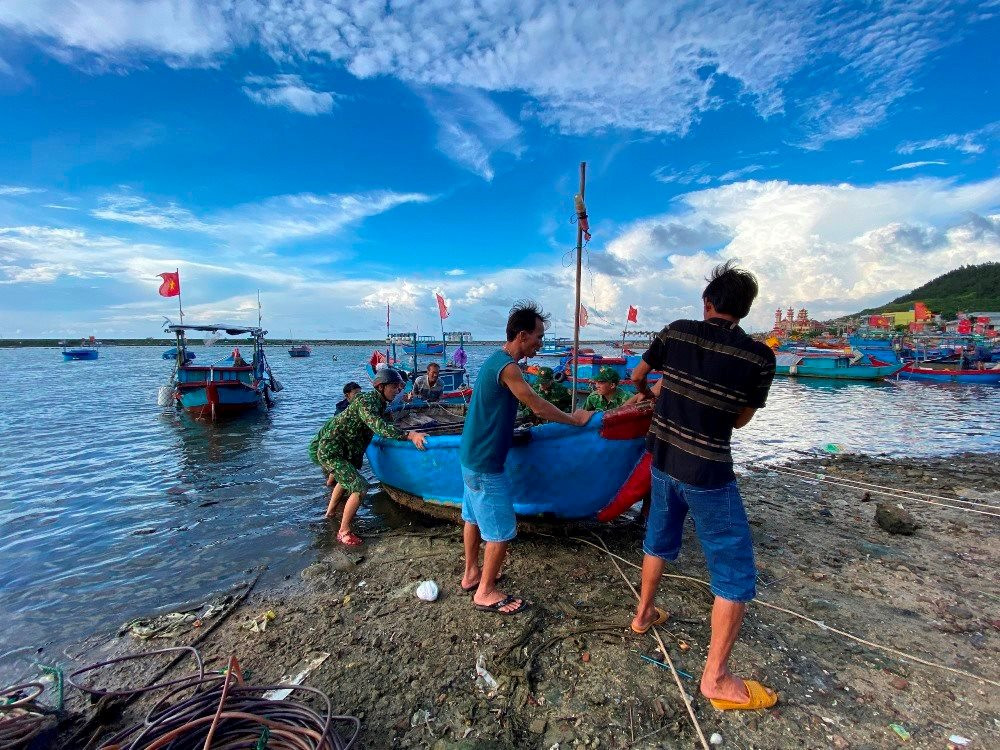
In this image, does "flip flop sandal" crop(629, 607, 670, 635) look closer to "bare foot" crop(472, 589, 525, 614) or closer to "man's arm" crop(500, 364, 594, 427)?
"bare foot" crop(472, 589, 525, 614)

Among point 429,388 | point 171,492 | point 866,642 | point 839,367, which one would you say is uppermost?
point 429,388

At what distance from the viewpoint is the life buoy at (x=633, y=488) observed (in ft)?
14.9

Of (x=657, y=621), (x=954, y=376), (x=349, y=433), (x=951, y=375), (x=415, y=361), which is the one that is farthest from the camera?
(x=951, y=375)

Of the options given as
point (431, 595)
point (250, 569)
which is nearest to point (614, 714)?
point (431, 595)

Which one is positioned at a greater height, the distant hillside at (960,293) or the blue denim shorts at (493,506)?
the distant hillside at (960,293)

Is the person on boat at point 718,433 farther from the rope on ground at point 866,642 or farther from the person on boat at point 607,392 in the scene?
the person on boat at point 607,392

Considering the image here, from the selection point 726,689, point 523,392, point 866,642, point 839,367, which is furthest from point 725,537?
point 839,367

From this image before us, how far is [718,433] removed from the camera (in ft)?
8.52

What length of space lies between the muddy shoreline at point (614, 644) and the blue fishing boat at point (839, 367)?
2765cm

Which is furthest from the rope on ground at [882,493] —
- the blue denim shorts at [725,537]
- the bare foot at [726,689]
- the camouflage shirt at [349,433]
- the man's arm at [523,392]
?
the camouflage shirt at [349,433]

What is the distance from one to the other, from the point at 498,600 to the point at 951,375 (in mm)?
33814

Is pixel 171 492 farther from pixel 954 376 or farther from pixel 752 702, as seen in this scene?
pixel 954 376

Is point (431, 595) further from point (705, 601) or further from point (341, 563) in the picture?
point (705, 601)

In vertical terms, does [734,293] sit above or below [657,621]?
above
